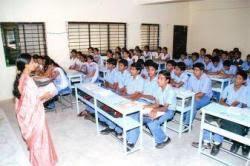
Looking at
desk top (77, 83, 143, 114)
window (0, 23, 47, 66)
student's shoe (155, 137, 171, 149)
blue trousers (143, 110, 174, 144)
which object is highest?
window (0, 23, 47, 66)

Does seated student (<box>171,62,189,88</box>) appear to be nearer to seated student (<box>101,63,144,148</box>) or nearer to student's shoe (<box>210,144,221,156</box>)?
seated student (<box>101,63,144,148</box>)

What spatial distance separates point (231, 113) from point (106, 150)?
5.86 feet

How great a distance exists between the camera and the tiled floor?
2816mm

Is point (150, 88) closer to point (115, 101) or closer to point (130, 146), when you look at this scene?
point (115, 101)

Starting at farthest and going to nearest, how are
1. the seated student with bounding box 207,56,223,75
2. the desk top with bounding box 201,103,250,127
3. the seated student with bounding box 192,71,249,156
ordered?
the seated student with bounding box 207,56,223,75 < the seated student with bounding box 192,71,249,156 < the desk top with bounding box 201,103,250,127

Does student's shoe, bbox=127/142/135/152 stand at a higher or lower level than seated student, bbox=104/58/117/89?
lower

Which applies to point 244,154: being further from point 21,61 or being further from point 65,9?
point 65,9

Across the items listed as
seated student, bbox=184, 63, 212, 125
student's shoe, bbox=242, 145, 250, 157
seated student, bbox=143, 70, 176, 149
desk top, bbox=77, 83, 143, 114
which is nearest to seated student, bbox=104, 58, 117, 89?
desk top, bbox=77, 83, 143, 114

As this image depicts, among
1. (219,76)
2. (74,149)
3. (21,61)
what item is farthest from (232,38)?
(21,61)

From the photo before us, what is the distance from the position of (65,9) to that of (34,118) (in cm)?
452

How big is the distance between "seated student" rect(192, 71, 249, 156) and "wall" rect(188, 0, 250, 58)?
5277 mm

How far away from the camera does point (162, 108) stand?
3.06 m

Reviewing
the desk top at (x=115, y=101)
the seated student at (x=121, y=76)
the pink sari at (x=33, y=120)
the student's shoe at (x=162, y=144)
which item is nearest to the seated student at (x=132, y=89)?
the seated student at (x=121, y=76)

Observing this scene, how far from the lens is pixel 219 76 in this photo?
4688mm
